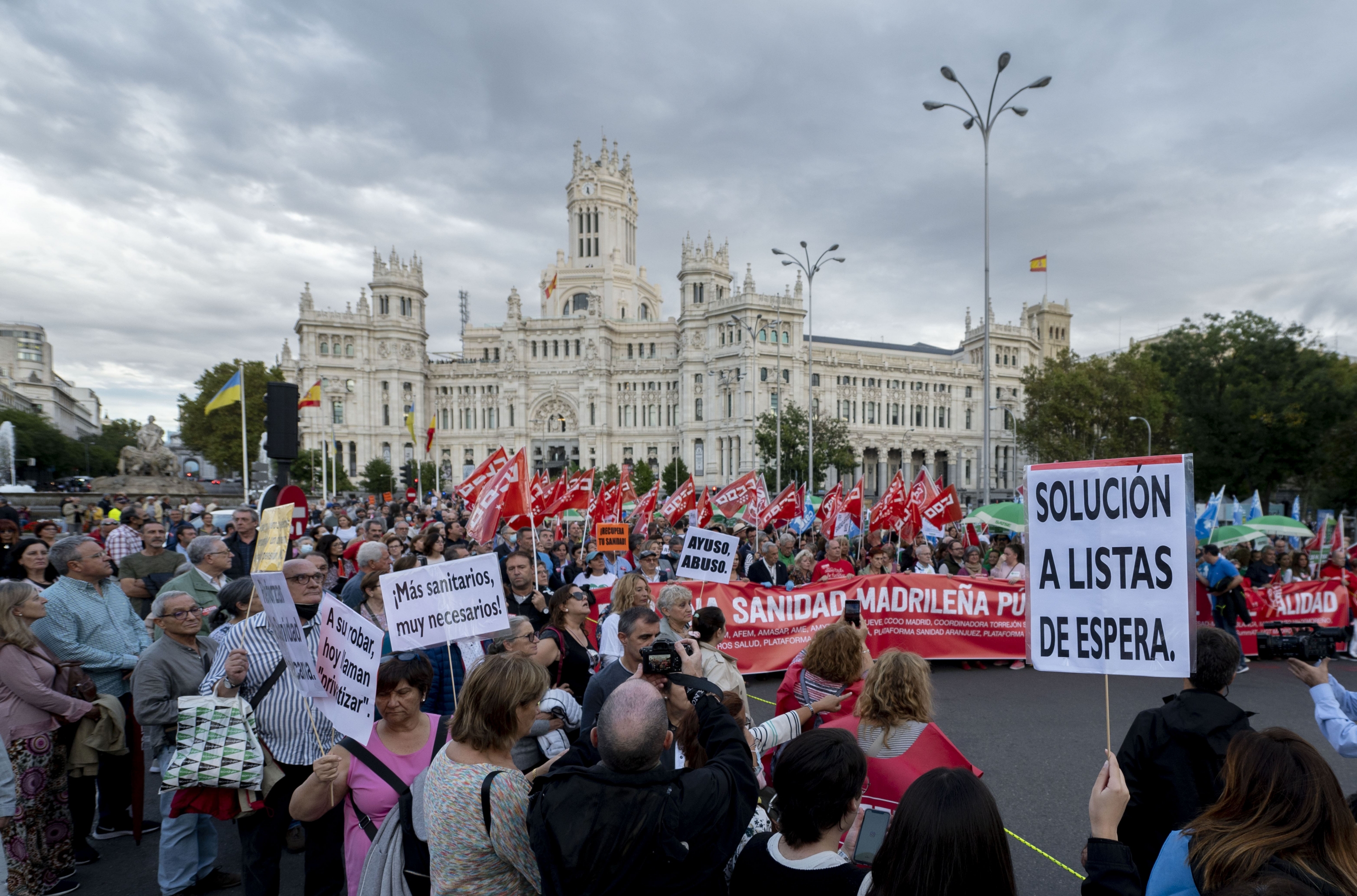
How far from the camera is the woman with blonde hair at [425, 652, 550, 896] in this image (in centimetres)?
249

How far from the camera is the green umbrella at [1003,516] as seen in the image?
17922 mm

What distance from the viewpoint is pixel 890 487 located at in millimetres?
16109

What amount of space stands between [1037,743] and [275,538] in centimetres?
680

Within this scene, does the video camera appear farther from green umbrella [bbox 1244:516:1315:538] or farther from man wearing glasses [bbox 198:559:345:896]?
green umbrella [bbox 1244:516:1315:538]

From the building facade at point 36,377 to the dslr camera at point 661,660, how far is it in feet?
361

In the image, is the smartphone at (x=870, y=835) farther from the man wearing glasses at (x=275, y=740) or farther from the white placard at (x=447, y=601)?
the white placard at (x=447, y=601)

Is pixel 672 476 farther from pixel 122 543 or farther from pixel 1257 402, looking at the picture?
pixel 122 543

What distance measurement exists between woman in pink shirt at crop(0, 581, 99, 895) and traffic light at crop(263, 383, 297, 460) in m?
4.54

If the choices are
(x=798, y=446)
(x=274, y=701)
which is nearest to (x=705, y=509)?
(x=274, y=701)

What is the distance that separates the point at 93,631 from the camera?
16.6 feet

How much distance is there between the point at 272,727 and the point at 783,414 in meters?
51.8

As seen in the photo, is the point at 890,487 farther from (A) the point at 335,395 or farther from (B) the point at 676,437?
(A) the point at 335,395

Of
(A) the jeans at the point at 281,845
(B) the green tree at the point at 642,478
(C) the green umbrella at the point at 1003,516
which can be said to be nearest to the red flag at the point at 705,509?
(C) the green umbrella at the point at 1003,516

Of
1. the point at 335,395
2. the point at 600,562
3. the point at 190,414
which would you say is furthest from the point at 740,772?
the point at 335,395
